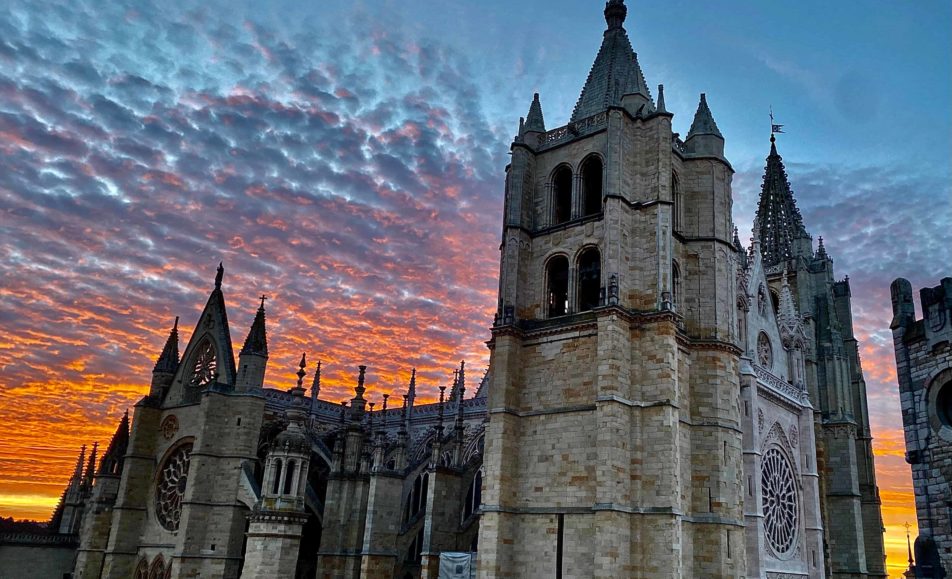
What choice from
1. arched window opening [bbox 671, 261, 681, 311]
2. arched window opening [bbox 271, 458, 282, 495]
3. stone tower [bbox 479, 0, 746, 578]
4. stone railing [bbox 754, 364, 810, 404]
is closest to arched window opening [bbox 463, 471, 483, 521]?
stone tower [bbox 479, 0, 746, 578]

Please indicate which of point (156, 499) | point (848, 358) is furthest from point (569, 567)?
point (848, 358)

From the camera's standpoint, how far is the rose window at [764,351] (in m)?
30.7

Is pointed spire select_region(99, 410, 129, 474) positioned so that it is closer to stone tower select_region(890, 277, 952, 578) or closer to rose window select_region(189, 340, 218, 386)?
rose window select_region(189, 340, 218, 386)

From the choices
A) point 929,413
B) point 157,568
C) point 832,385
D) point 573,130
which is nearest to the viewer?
point 929,413

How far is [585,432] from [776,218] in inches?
1078

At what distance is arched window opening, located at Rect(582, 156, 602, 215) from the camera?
25.5m

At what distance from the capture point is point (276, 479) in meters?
25.1

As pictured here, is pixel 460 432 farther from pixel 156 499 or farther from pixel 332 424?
pixel 332 424

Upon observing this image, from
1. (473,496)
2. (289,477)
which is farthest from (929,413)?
(473,496)

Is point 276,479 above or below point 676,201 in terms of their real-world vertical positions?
below

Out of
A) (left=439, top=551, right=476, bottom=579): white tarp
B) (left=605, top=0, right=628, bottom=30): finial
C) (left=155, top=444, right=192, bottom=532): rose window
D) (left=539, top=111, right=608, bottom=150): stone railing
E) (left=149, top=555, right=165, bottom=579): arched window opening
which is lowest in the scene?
(left=149, top=555, right=165, bottom=579): arched window opening

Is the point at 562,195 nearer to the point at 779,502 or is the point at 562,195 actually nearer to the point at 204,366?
the point at 779,502

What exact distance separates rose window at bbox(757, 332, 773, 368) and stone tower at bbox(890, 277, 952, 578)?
1446 centimetres

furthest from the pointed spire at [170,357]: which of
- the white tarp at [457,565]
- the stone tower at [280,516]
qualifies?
the white tarp at [457,565]
